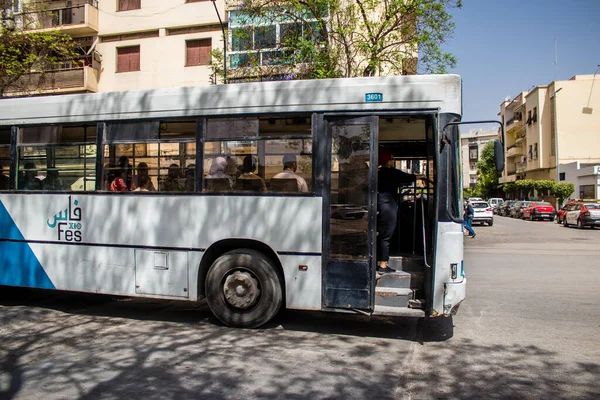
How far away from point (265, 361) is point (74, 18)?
26.6 m

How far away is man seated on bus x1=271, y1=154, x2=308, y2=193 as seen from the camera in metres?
6.03

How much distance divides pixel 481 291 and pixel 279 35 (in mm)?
10527

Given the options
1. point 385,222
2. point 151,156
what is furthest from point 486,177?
point 151,156

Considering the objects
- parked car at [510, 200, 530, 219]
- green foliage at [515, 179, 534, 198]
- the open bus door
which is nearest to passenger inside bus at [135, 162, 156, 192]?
the open bus door

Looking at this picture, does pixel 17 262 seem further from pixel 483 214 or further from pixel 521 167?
pixel 521 167

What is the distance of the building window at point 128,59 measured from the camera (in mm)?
25438

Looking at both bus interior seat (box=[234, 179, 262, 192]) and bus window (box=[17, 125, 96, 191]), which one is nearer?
bus interior seat (box=[234, 179, 262, 192])

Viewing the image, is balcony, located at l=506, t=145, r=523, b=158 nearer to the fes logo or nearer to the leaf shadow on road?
the leaf shadow on road

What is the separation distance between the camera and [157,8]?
24828mm

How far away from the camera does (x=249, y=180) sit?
6230mm

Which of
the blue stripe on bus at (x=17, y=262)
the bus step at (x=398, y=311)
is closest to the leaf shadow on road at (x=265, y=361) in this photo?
the bus step at (x=398, y=311)

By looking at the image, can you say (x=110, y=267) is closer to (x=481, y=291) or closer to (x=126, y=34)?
(x=481, y=291)

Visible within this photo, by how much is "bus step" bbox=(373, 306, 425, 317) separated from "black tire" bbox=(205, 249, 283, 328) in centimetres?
124

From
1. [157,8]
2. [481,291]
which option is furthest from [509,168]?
[481,291]
